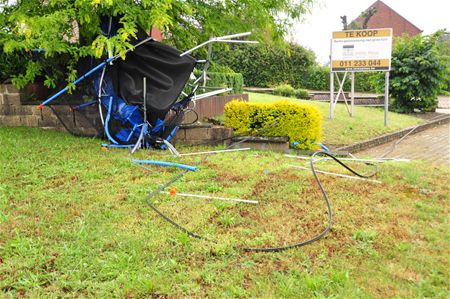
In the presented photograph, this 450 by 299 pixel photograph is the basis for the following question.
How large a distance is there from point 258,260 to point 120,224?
3.87ft

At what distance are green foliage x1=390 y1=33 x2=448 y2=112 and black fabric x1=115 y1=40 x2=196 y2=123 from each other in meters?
10.7

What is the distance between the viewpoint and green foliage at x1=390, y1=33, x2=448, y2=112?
14344mm

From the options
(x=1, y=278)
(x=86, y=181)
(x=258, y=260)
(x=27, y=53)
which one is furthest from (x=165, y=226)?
(x=27, y=53)

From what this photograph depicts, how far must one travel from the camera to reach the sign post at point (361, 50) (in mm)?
11173

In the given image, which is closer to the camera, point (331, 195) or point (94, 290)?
point (94, 290)

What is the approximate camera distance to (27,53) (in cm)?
668

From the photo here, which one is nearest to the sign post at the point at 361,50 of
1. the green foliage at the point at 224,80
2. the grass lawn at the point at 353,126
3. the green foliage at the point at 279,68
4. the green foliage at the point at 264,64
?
the grass lawn at the point at 353,126

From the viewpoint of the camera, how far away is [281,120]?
6.92 metres

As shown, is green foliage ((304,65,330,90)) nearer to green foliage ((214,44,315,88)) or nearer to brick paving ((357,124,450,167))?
green foliage ((214,44,315,88))

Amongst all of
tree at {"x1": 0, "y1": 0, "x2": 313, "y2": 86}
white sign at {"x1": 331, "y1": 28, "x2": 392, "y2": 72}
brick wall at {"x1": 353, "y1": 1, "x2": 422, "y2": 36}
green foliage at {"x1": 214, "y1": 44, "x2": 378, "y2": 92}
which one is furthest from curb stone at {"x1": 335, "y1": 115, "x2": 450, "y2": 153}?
brick wall at {"x1": 353, "y1": 1, "x2": 422, "y2": 36}

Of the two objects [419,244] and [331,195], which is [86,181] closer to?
[331,195]

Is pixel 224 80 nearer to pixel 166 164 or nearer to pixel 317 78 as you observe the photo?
pixel 166 164

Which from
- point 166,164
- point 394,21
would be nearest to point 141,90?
point 166,164

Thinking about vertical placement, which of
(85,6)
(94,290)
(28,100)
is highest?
(85,6)
